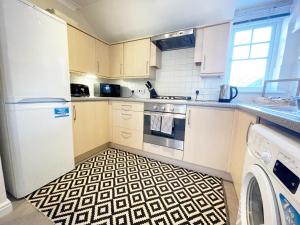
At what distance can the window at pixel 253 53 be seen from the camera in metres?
1.96

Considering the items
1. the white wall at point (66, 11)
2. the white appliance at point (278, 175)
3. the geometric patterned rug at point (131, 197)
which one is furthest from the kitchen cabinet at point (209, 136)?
the white wall at point (66, 11)

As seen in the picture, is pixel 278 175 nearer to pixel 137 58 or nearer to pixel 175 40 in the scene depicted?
pixel 175 40

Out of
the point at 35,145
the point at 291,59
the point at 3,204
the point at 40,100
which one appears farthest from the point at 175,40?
the point at 3,204

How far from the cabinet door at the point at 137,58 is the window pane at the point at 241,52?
1.37m

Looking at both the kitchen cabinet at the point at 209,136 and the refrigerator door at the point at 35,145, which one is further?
the kitchen cabinet at the point at 209,136

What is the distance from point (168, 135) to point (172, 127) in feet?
0.49

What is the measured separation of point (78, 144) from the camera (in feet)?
6.14

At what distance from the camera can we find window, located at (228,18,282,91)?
196cm

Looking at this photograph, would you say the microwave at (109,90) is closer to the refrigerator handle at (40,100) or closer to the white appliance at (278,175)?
the refrigerator handle at (40,100)

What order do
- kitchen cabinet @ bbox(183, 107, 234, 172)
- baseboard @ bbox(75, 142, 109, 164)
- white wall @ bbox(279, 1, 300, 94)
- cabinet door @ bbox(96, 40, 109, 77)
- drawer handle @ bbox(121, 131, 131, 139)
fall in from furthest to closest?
cabinet door @ bbox(96, 40, 109, 77), drawer handle @ bbox(121, 131, 131, 139), baseboard @ bbox(75, 142, 109, 164), white wall @ bbox(279, 1, 300, 94), kitchen cabinet @ bbox(183, 107, 234, 172)

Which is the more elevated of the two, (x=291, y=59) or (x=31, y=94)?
(x=291, y=59)

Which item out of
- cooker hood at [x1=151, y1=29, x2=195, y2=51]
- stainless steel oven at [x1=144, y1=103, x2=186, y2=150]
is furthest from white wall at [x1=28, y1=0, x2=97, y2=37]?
stainless steel oven at [x1=144, y1=103, x2=186, y2=150]

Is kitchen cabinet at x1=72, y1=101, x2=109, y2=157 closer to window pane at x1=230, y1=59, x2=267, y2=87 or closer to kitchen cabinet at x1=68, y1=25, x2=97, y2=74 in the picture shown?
kitchen cabinet at x1=68, y1=25, x2=97, y2=74

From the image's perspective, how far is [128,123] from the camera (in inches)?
87.4
